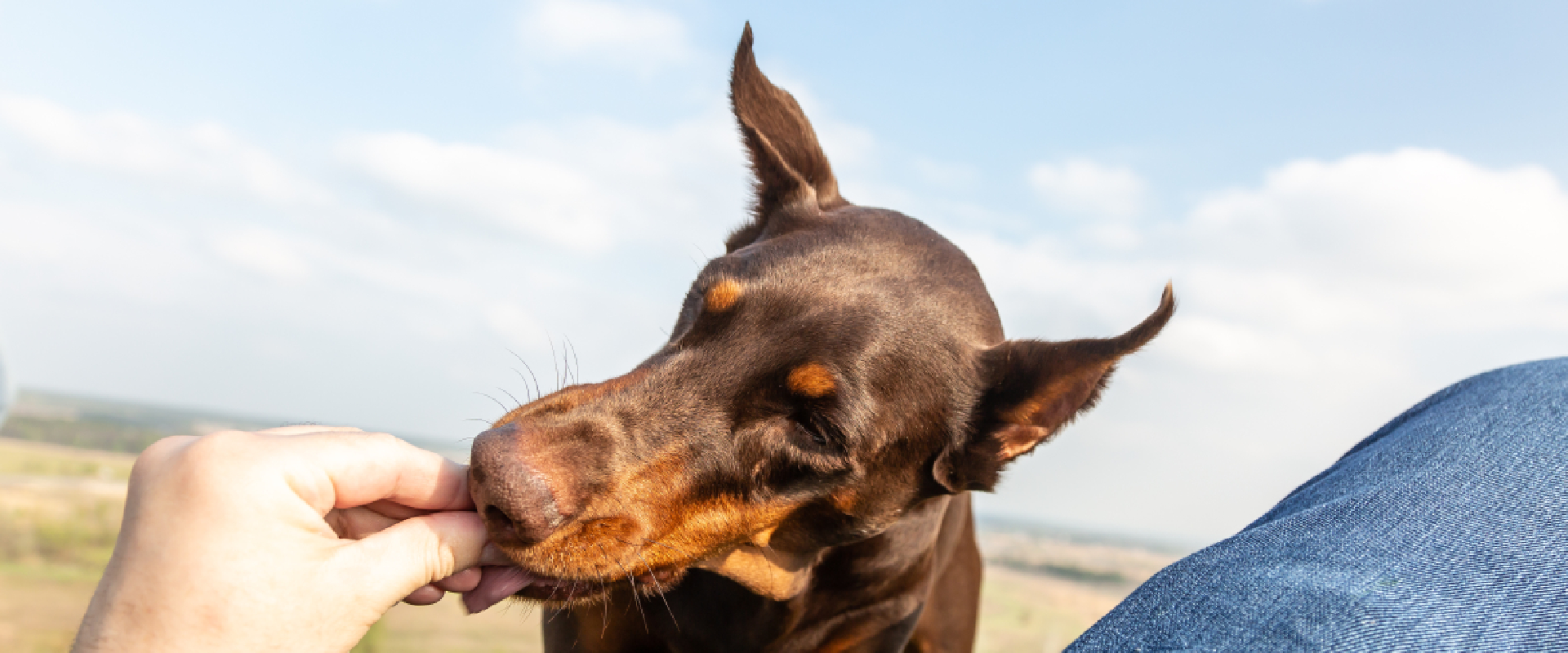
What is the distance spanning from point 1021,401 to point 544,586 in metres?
1.77

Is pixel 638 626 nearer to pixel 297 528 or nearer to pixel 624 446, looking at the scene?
pixel 624 446

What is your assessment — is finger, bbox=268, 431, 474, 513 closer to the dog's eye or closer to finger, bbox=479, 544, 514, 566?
finger, bbox=479, 544, 514, 566

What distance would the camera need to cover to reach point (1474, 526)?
1.75 m

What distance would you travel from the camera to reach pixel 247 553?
1425mm

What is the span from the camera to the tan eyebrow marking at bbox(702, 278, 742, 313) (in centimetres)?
305

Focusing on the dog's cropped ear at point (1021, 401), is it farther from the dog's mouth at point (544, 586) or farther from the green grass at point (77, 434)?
the green grass at point (77, 434)

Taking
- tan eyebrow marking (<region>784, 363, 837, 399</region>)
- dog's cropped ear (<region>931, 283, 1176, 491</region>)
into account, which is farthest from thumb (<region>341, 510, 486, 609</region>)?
A: dog's cropped ear (<region>931, 283, 1176, 491</region>)

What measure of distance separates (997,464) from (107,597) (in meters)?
2.71

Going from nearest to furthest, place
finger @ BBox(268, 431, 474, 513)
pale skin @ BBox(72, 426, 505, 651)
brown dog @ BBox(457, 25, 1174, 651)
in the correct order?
1. pale skin @ BBox(72, 426, 505, 651)
2. finger @ BBox(268, 431, 474, 513)
3. brown dog @ BBox(457, 25, 1174, 651)

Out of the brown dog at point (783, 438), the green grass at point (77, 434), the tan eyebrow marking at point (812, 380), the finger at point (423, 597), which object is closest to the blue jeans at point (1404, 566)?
the brown dog at point (783, 438)

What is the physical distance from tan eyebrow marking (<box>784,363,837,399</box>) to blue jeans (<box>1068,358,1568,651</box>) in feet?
4.17

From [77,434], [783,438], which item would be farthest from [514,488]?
[77,434]

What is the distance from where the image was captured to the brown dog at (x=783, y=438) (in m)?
2.56

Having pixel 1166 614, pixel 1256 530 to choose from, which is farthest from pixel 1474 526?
pixel 1166 614
